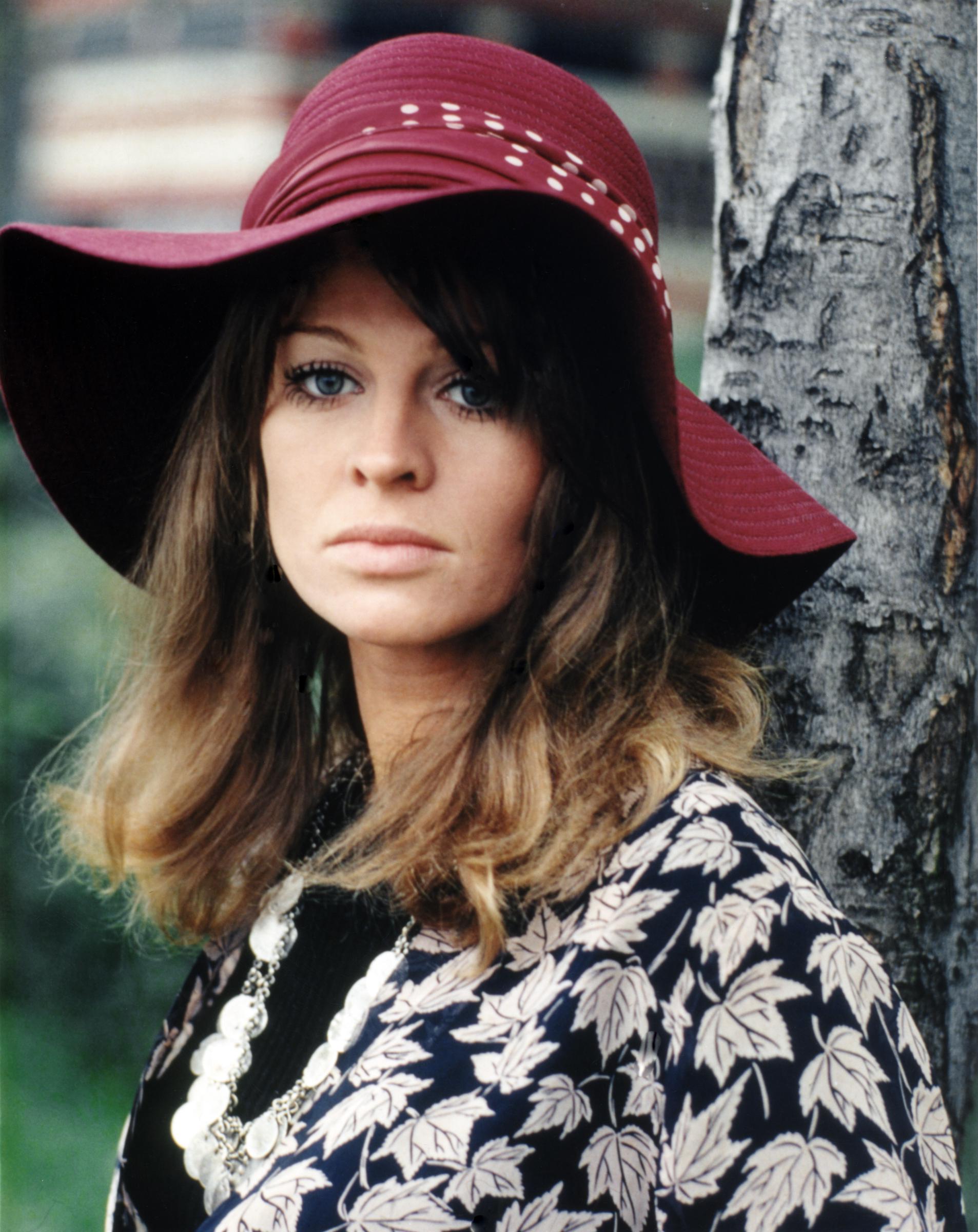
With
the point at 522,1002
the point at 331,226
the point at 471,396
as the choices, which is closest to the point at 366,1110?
the point at 522,1002

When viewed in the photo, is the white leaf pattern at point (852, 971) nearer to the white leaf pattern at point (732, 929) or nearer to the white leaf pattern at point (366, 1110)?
the white leaf pattern at point (732, 929)

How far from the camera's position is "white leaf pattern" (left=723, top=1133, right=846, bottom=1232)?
90 centimetres

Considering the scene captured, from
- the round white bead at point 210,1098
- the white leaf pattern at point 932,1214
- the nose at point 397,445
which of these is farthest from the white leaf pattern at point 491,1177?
the nose at point 397,445

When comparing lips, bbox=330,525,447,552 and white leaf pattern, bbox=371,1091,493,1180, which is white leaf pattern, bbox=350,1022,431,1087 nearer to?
white leaf pattern, bbox=371,1091,493,1180

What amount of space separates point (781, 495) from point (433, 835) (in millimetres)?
546

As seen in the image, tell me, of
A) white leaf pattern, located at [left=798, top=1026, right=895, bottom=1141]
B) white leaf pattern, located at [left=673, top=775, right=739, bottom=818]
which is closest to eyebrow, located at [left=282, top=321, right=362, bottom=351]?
white leaf pattern, located at [left=673, top=775, right=739, bottom=818]

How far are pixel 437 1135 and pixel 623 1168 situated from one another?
16 centimetres

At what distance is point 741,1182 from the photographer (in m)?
0.91

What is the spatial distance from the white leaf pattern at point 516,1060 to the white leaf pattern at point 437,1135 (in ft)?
0.07

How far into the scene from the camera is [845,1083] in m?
0.92

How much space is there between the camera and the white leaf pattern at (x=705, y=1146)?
3.02ft

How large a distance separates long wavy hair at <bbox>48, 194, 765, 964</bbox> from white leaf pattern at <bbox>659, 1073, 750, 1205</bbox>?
222 mm

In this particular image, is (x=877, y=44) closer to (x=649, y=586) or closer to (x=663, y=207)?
(x=649, y=586)

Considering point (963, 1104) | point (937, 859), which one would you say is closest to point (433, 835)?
point (937, 859)
